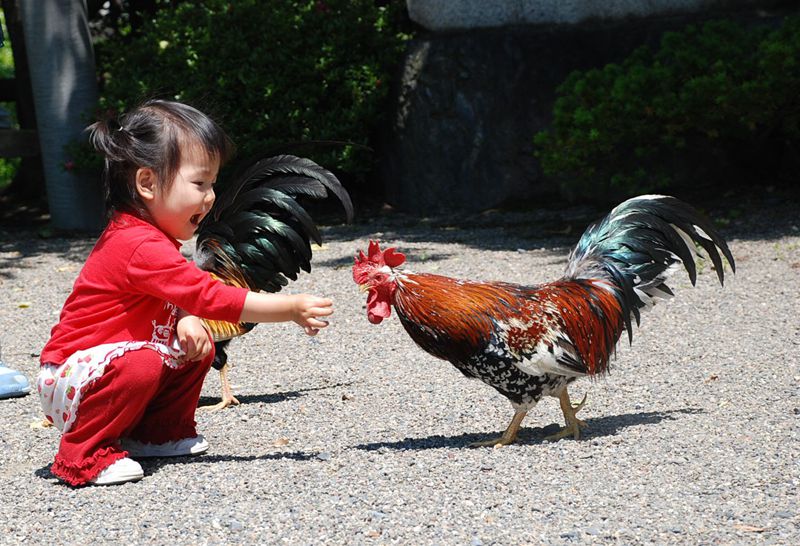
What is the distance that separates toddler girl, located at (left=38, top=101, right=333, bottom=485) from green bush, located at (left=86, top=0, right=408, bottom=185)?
21.9 ft

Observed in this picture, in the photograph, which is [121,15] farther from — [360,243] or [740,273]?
[740,273]

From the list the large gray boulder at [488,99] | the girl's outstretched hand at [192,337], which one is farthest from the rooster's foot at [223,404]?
the large gray boulder at [488,99]

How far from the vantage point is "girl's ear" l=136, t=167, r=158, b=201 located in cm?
391

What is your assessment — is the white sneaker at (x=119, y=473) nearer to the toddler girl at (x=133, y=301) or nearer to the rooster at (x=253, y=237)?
the toddler girl at (x=133, y=301)

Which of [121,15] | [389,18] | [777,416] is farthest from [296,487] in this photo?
[121,15]

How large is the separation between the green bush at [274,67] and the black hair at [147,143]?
6.61 m

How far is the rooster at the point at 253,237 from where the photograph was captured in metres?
5.04

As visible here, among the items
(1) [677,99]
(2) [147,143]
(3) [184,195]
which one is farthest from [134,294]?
(1) [677,99]

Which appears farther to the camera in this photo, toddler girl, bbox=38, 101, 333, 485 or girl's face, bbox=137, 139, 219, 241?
girl's face, bbox=137, 139, 219, 241

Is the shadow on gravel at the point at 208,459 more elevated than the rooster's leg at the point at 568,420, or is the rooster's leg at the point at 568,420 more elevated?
the rooster's leg at the point at 568,420

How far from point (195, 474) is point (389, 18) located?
8107 millimetres

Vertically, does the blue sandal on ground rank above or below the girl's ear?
below

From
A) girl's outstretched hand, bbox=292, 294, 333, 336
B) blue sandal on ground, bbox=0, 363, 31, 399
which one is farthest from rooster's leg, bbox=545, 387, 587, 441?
blue sandal on ground, bbox=0, 363, 31, 399

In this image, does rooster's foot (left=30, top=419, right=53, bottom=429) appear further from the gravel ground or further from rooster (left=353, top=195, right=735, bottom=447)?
rooster (left=353, top=195, right=735, bottom=447)
